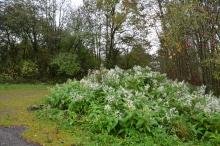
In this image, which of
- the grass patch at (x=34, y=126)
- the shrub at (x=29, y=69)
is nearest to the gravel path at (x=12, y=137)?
the grass patch at (x=34, y=126)

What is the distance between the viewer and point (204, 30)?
84.0 feet

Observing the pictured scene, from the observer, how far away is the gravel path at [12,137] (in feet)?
38.9

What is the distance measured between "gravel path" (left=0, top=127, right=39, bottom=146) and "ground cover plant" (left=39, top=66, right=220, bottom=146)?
1.93 meters

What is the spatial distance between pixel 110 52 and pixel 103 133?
34.6 meters

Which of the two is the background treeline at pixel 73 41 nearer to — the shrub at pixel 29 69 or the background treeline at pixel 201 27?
the shrub at pixel 29 69

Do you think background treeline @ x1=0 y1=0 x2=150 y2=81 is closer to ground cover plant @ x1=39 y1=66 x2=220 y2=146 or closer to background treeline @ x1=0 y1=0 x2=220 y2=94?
background treeline @ x1=0 y1=0 x2=220 y2=94

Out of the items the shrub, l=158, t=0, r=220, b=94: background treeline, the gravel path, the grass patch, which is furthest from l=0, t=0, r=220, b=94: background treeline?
the gravel path

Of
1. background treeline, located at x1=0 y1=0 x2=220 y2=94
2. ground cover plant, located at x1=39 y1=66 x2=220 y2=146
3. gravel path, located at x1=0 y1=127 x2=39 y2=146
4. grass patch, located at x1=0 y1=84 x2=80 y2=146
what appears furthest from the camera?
background treeline, located at x1=0 y1=0 x2=220 y2=94

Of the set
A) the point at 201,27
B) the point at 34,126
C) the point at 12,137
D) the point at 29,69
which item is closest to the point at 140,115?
the point at 34,126

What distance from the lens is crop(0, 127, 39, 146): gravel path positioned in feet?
38.9

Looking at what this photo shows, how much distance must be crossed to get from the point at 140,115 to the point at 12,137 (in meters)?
4.11

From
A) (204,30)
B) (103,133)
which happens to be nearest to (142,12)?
(204,30)

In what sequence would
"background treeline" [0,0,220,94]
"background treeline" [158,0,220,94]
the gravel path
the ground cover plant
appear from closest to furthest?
the gravel path < the ground cover plant < "background treeline" [158,0,220,94] < "background treeline" [0,0,220,94]

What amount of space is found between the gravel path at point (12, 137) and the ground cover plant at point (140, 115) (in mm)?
1933
